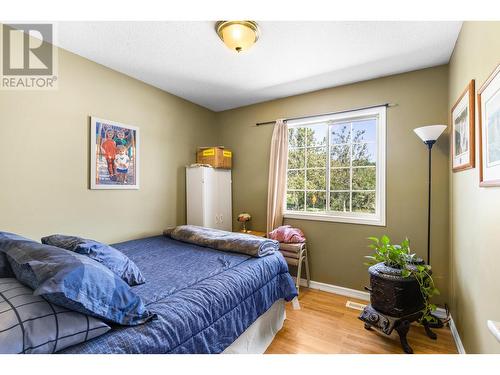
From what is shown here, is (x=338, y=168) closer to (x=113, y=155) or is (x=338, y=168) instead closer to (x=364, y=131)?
(x=364, y=131)

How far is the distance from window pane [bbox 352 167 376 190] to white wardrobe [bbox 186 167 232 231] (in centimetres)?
184

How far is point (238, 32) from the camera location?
1.82m

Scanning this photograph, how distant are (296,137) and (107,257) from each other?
271cm

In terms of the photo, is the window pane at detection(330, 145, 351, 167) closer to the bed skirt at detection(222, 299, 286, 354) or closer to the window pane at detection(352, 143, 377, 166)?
the window pane at detection(352, 143, 377, 166)

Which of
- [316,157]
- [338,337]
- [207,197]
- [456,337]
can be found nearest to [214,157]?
[207,197]

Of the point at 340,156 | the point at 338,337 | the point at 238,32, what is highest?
the point at 238,32

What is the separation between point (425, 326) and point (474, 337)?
23.3 inches

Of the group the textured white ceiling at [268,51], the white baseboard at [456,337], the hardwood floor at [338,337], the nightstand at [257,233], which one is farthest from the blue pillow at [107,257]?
the white baseboard at [456,337]

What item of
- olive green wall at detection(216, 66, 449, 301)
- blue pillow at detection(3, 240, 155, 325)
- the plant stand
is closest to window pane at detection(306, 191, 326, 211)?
olive green wall at detection(216, 66, 449, 301)

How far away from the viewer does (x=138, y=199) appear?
111 inches

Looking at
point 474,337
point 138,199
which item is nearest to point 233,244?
point 138,199

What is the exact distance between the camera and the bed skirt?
5.28ft

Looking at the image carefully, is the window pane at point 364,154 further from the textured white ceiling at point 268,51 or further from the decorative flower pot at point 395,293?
the decorative flower pot at point 395,293
